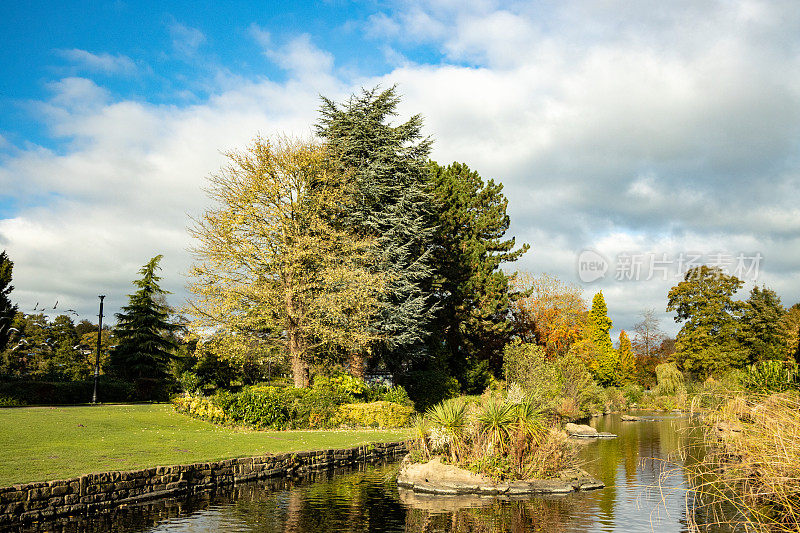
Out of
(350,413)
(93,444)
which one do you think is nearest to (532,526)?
(93,444)

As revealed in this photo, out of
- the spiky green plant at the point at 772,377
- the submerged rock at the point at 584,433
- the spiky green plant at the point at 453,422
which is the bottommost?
the submerged rock at the point at 584,433

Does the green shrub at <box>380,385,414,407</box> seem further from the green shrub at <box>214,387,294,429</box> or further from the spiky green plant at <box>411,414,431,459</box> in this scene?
the spiky green plant at <box>411,414,431,459</box>

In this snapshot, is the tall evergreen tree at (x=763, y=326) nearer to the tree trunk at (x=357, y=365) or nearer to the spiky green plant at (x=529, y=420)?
the tree trunk at (x=357, y=365)

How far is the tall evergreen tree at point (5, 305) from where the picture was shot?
44.0m

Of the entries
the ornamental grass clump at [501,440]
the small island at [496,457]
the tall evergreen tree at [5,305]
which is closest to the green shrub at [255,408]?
the small island at [496,457]

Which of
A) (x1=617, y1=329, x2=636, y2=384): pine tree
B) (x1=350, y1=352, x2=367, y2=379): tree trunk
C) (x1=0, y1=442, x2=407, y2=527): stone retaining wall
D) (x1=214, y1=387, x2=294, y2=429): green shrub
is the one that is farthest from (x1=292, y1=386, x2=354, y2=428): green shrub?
(x1=617, y1=329, x2=636, y2=384): pine tree

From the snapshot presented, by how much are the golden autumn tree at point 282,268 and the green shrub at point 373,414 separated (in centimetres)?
304

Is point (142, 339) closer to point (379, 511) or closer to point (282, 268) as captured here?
point (282, 268)

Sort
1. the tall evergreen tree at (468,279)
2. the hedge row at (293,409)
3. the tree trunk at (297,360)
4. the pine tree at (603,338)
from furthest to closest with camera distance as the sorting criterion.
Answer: the pine tree at (603,338) → the tall evergreen tree at (468,279) → the tree trunk at (297,360) → the hedge row at (293,409)

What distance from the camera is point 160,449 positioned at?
16.5 m

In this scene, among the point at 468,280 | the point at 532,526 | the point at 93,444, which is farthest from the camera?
the point at 468,280

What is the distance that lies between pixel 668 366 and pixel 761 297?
10713 mm

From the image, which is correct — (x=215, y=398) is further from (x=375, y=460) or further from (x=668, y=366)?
(x=668, y=366)

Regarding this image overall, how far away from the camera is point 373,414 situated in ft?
88.6
